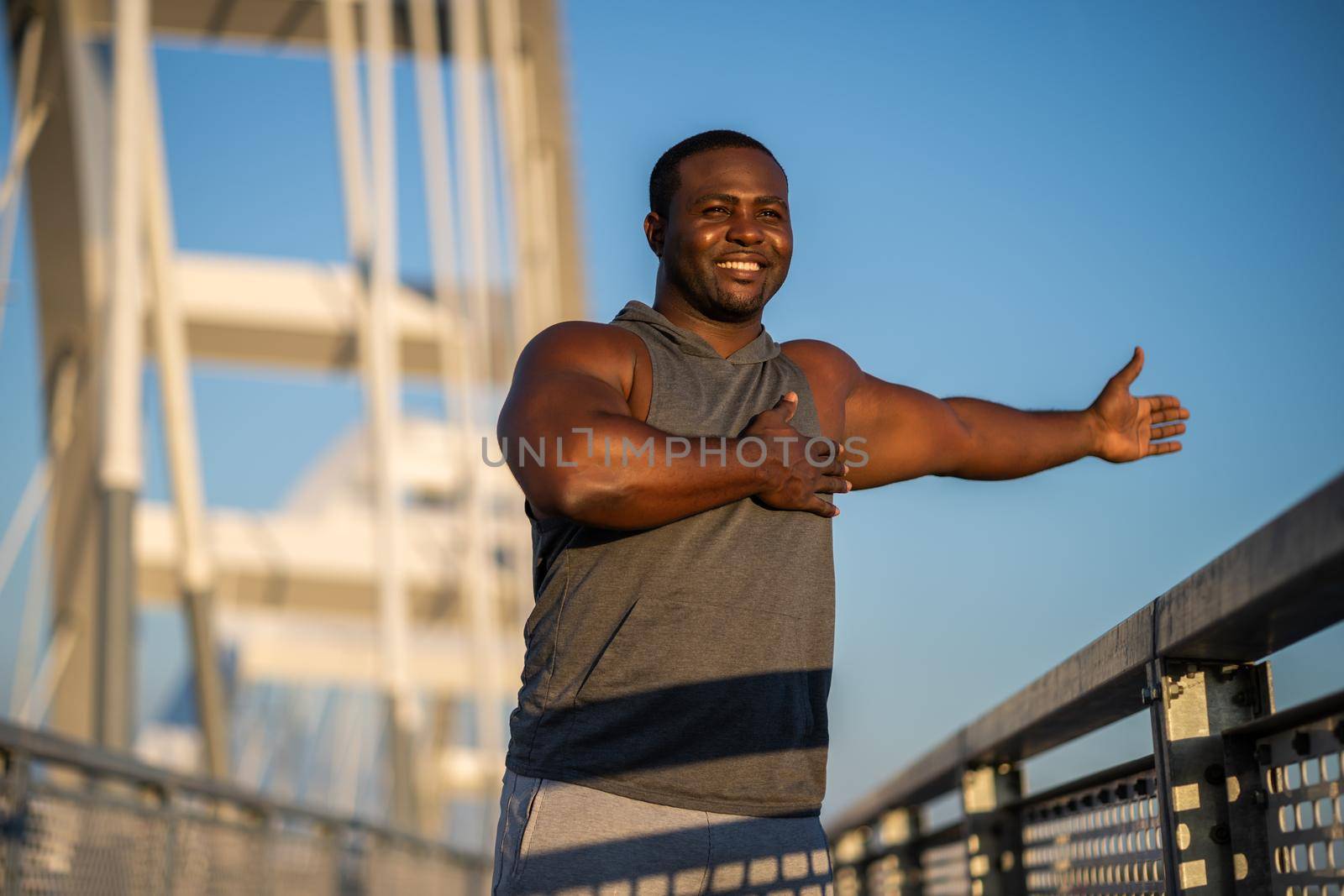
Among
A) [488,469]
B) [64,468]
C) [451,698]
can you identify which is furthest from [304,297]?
[451,698]

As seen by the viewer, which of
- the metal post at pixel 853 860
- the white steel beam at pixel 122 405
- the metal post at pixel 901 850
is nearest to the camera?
the metal post at pixel 901 850

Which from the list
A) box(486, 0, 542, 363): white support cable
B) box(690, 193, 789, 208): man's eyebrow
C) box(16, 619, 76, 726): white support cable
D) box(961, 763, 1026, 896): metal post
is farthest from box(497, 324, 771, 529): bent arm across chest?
box(486, 0, 542, 363): white support cable

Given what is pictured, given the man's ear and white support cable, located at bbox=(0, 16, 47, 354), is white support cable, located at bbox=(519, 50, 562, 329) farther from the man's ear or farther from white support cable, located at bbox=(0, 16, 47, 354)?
the man's ear

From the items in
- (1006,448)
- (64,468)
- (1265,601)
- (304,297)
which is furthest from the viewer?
(304,297)

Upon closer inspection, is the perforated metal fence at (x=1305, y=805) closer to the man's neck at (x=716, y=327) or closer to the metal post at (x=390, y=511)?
the man's neck at (x=716, y=327)

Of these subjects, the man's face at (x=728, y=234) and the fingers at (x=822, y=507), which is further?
the man's face at (x=728, y=234)

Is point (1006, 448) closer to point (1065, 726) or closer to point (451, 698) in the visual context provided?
point (1065, 726)

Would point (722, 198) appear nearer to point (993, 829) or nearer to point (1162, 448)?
point (1162, 448)

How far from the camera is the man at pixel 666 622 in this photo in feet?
6.82

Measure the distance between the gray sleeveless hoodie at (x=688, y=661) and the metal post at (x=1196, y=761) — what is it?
47 centimetres

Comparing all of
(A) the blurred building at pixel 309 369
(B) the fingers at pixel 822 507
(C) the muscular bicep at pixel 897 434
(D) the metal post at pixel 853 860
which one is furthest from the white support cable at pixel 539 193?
(B) the fingers at pixel 822 507

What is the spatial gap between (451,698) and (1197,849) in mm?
28481

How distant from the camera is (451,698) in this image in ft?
97.7

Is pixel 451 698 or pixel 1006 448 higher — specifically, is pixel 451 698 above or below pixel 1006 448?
above
